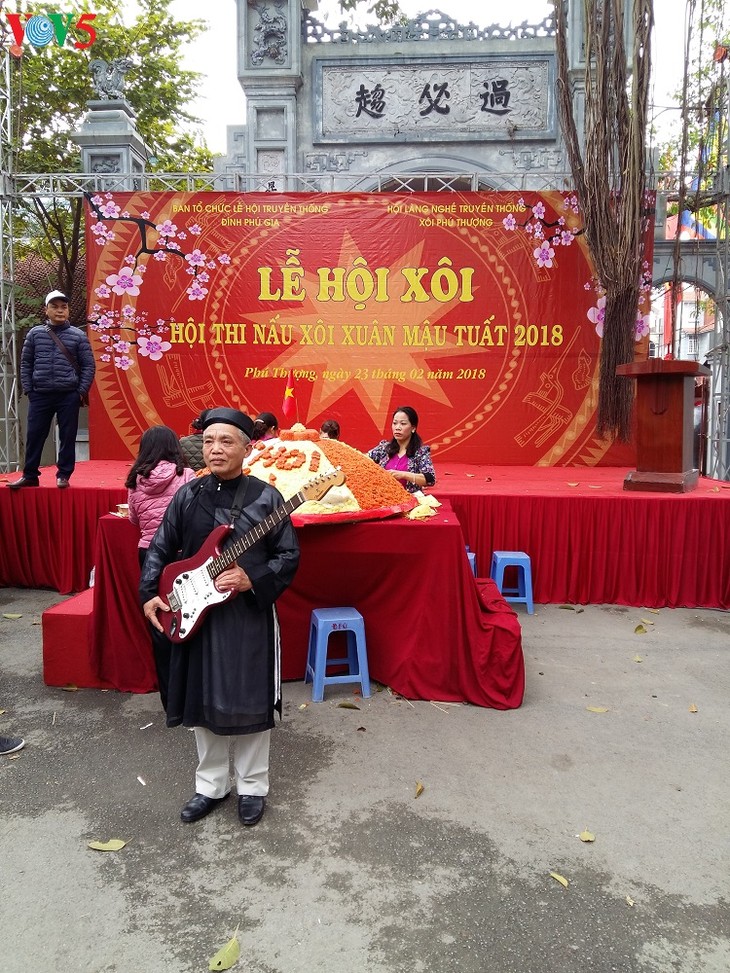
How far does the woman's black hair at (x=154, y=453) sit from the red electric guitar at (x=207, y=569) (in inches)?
41.0

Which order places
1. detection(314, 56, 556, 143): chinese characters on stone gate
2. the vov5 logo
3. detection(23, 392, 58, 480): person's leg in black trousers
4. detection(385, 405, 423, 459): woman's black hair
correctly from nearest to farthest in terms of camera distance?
detection(385, 405, 423, 459): woman's black hair → detection(23, 392, 58, 480): person's leg in black trousers → the vov5 logo → detection(314, 56, 556, 143): chinese characters on stone gate

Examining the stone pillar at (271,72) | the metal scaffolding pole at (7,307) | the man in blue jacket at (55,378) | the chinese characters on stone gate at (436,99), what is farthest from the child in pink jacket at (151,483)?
the chinese characters on stone gate at (436,99)

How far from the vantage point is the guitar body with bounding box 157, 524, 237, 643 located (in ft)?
6.63

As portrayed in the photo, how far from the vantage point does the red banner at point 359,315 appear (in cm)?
643

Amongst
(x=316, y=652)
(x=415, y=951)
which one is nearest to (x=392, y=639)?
(x=316, y=652)

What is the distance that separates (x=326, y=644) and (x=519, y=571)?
1.81m

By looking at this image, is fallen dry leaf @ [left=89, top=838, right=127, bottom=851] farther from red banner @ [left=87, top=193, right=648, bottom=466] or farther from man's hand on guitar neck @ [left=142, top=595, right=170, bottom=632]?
red banner @ [left=87, top=193, right=648, bottom=466]

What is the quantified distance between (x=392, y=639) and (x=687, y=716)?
1268mm

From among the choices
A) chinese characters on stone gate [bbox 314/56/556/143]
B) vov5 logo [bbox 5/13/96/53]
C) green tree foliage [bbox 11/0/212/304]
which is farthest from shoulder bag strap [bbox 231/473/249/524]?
green tree foliage [bbox 11/0/212/304]

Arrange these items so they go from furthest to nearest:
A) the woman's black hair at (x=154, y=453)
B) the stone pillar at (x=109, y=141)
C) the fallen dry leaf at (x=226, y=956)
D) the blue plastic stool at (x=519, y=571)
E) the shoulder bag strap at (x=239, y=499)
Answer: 1. the stone pillar at (x=109, y=141)
2. the blue plastic stool at (x=519, y=571)
3. the woman's black hair at (x=154, y=453)
4. the shoulder bag strap at (x=239, y=499)
5. the fallen dry leaf at (x=226, y=956)

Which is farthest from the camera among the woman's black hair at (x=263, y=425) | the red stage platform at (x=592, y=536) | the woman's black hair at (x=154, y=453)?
the woman's black hair at (x=263, y=425)

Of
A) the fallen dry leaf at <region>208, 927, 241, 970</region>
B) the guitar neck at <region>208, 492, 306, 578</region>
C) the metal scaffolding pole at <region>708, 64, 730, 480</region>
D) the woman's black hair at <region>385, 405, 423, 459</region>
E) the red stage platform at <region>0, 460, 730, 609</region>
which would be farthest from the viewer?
the metal scaffolding pole at <region>708, 64, 730, 480</region>

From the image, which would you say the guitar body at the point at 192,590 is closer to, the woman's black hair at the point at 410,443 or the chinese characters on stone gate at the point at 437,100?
the woman's black hair at the point at 410,443

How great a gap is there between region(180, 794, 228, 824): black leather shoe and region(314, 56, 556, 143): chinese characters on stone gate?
779 centimetres
